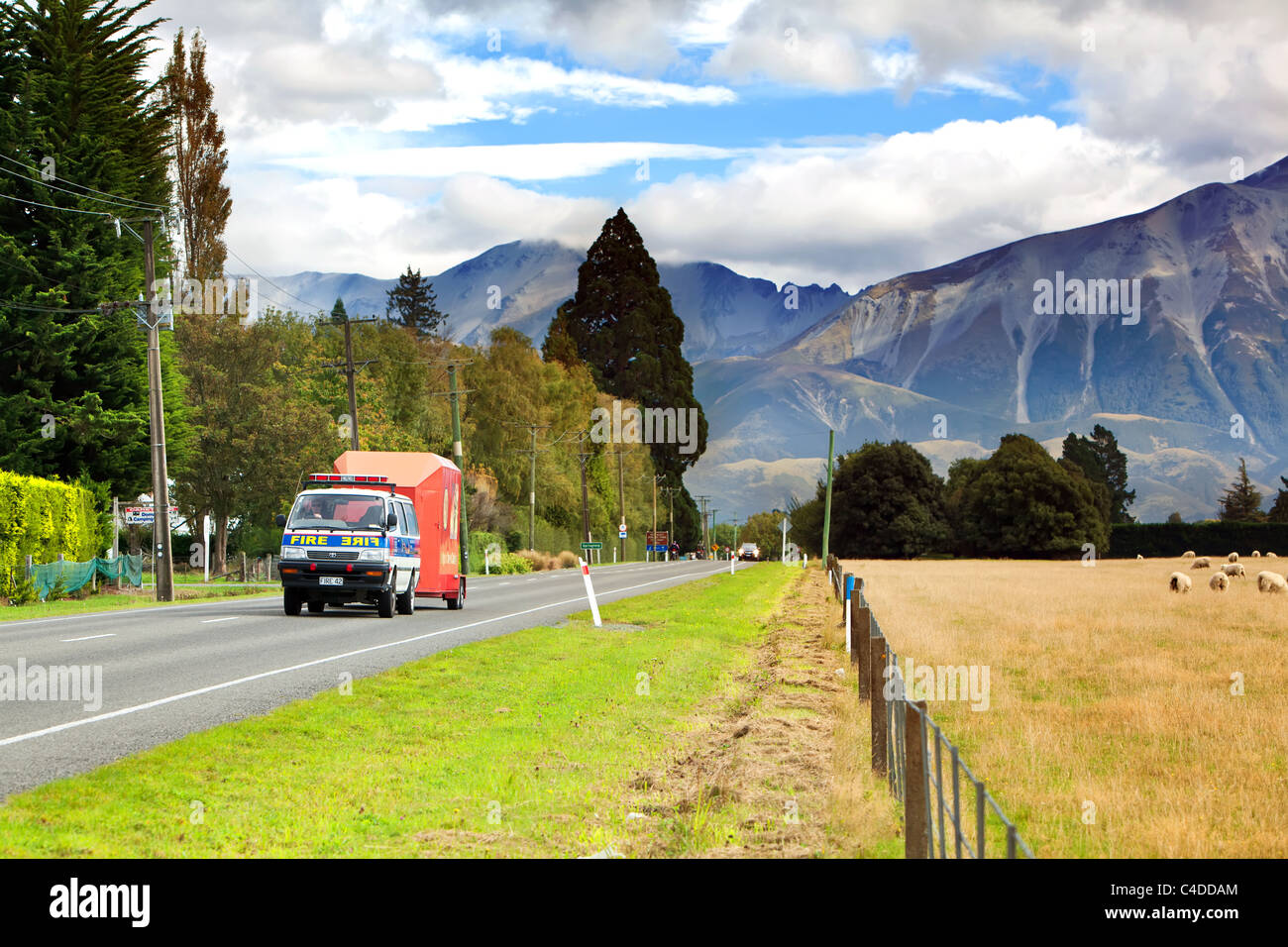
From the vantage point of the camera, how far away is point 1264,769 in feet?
35.9

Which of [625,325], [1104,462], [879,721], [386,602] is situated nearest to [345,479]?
[386,602]

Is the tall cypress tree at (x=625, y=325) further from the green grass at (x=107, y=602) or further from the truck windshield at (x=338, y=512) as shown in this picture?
the truck windshield at (x=338, y=512)

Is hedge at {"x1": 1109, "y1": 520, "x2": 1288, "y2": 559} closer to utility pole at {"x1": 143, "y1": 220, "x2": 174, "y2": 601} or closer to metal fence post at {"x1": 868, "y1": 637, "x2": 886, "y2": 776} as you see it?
utility pole at {"x1": 143, "y1": 220, "x2": 174, "y2": 601}

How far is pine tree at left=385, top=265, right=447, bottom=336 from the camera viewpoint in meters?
136

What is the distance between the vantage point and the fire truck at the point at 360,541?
79.9 feet

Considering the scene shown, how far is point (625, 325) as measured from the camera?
110 metres

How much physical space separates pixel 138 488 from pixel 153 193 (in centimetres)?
1100

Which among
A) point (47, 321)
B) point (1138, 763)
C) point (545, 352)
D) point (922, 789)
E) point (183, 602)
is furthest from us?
point (545, 352)

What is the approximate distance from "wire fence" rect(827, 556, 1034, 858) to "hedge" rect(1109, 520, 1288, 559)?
3691 inches

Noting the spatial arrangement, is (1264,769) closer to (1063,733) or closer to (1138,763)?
(1138,763)

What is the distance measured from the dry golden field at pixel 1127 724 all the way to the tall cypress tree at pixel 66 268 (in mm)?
23954

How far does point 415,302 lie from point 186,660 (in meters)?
123

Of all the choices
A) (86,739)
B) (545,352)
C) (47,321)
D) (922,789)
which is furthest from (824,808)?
(545,352)

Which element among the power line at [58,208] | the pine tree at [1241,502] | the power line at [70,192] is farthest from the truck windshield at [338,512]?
the pine tree at [1241,502]
